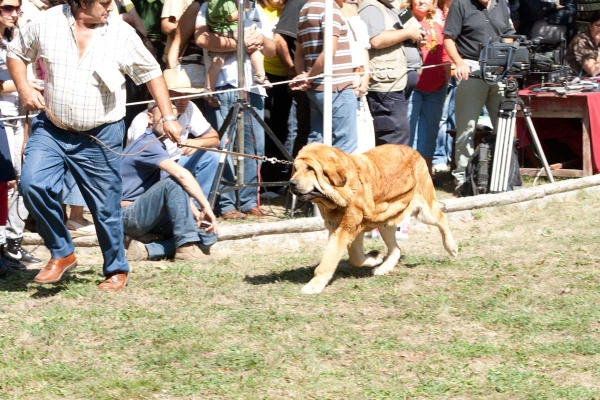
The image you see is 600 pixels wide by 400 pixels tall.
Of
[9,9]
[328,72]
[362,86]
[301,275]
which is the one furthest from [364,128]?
[9,9]

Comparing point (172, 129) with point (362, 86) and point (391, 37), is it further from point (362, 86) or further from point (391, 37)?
point (391, 37)

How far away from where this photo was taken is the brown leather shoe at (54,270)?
6.65m

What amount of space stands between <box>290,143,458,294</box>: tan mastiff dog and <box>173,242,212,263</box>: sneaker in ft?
4.37

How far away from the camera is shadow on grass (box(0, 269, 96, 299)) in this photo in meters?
6.94

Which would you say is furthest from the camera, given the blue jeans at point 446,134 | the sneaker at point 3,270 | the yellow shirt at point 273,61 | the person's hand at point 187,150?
the blue jeans at point 446,134

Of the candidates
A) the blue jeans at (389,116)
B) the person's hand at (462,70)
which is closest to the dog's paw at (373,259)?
the blue jeans at (389,116)

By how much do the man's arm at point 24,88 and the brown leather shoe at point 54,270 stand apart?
39.8 inches

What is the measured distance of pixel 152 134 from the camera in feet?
27.0

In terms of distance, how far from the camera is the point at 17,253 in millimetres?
7773

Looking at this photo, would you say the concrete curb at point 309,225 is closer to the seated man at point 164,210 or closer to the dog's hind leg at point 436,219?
the seated man at point 164,210

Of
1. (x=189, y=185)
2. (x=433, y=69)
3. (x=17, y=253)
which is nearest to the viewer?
(x=17, y=253)

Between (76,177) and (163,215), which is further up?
(76,177)

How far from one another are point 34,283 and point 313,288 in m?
2.00

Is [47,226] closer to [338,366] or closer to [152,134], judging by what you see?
[152,134]
